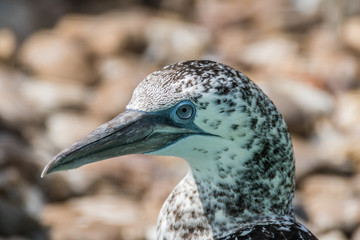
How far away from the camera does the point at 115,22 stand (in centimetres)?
1223

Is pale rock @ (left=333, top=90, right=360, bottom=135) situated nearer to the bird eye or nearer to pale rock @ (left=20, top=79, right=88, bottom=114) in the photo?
pale rock @ (left=20, top=79, right=88, bottom=114)

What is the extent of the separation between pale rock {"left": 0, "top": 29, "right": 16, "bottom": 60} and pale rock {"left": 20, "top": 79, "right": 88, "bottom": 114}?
4.05ft

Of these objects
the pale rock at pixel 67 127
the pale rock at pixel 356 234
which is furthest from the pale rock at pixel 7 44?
the pale rock at pixel 356 234

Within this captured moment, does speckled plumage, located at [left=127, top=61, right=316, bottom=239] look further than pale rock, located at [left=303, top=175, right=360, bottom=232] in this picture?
No

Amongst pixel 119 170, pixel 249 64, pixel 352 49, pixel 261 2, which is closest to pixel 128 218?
pixel 119 170

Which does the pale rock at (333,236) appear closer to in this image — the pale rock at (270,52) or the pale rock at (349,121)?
the pale rock at (349,121)

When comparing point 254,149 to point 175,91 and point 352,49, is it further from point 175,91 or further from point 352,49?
point 352,49

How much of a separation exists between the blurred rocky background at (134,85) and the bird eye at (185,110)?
370cm

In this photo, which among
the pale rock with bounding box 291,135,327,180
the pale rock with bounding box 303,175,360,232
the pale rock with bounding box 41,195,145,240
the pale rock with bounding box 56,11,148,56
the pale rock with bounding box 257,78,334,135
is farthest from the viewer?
the pale rock with bounding box 56,11,148,56

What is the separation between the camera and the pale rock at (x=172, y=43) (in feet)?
38.2

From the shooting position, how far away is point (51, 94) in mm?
9898

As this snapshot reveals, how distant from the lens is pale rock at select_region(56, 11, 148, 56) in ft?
38.2

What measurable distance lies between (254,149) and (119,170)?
504cm

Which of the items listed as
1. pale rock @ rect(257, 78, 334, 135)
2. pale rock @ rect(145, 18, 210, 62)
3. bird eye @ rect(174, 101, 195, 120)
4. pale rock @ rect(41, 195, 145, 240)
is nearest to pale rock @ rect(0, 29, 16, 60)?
pale rock @ rect(145, 18, 210, 62)
